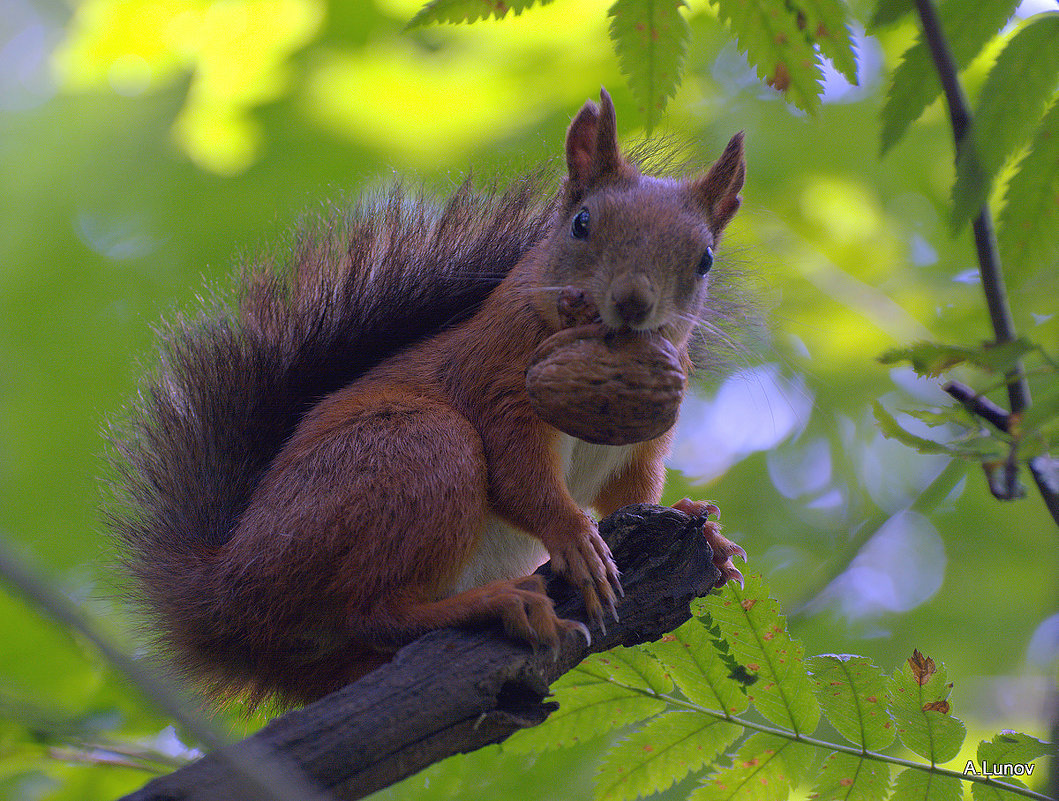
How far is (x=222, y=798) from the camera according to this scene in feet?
4.14

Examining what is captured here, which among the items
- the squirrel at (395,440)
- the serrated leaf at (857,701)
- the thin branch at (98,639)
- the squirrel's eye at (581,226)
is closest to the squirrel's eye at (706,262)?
the squirrel at (395,440)

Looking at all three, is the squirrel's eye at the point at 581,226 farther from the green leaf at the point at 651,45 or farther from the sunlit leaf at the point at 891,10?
the sunlit leaf at the point at 891,10

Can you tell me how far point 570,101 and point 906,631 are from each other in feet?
8.26

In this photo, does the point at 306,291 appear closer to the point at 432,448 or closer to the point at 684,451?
the point at 432,448

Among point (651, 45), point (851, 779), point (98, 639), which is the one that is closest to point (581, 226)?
point (651, 45)

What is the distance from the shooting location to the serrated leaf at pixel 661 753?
1678mm

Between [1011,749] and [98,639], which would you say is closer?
[98,639]

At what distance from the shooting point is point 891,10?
112 centimetres

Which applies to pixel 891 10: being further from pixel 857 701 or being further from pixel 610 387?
pixel 857 701

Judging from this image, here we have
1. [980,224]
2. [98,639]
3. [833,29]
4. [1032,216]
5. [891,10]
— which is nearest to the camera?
[98,639]

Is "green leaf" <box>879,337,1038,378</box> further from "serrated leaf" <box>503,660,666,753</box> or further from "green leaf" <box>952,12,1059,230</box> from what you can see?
"serrated leaf" <box>503,660,666,753</box>

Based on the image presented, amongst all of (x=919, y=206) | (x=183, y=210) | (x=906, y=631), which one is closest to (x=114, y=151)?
(x=183, y=210)

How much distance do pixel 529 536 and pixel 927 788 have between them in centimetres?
94

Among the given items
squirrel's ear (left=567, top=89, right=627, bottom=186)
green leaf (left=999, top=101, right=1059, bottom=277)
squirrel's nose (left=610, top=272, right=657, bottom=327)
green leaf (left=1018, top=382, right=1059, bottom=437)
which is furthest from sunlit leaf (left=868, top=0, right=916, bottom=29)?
squirrel's ear (left=567, top=89, right=627, bottom=186)
